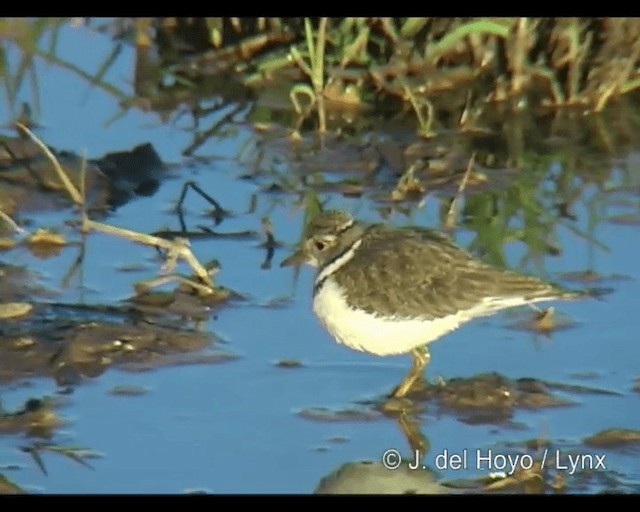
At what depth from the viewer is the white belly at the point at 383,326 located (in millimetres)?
5891

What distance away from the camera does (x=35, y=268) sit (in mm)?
6812

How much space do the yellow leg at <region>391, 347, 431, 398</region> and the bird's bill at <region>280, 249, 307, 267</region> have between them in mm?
493

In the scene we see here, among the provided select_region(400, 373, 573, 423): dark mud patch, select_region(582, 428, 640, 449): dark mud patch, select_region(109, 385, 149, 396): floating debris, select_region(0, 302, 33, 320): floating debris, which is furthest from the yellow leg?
select_region(0, 302, 33, 320): floating debris

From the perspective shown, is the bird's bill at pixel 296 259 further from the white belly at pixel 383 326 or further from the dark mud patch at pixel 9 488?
the dark mud patch at pixel 9 488

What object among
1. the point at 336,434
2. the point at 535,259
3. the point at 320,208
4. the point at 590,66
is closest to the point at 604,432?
the point at 336,434

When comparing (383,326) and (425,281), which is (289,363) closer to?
(383,326)

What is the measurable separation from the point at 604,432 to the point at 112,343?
1618 mm

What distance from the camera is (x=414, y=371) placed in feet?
19.6

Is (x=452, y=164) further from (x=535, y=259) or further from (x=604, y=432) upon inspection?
(x=604, y=432)

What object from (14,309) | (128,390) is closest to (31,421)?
(128,390)

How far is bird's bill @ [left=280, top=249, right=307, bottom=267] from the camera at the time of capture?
6.27m

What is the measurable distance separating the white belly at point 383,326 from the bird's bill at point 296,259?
1.02 ft

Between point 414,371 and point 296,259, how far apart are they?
1.93 ft

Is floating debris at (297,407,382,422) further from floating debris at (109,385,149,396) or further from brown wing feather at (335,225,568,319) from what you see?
floating debris at (109,385,149,396)
